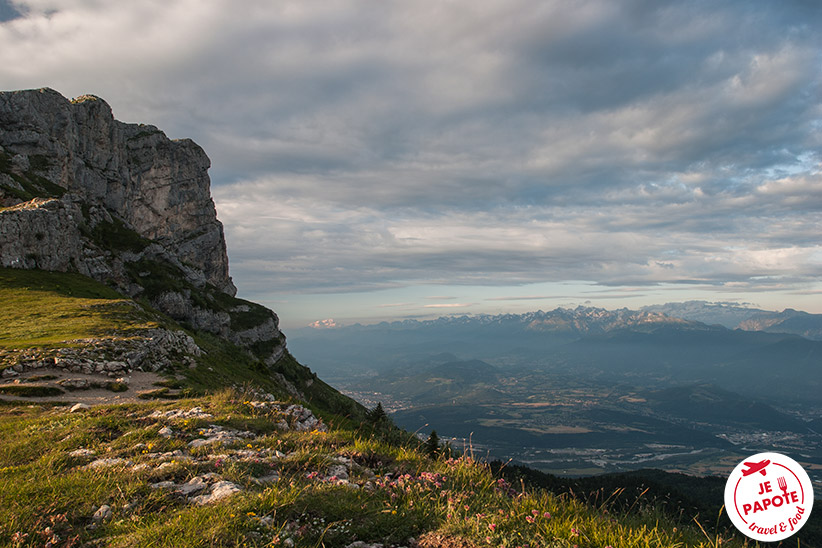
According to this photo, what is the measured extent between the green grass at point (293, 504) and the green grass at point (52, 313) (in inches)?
838

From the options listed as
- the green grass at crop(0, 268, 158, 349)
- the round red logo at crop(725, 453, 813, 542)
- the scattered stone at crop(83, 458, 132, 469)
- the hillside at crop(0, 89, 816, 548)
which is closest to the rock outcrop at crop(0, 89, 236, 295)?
the green grass at crop(0, 268, 158, 349)

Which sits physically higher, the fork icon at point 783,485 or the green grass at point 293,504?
the fork icon at point 783,485

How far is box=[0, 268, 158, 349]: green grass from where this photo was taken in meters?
26.7

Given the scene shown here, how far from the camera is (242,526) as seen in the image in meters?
5.54

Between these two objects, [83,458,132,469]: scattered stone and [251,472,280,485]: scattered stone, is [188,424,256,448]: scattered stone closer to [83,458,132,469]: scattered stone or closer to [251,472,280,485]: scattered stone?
[83,458,132,469]: scattered stone

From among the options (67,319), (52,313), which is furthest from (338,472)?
(52,313)

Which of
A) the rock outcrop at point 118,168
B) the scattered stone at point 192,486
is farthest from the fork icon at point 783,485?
the rock outcrop at point 118,168

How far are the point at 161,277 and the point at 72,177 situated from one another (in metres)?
60.1

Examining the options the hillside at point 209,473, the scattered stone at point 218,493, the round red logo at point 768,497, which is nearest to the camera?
the round red logo at point 768,497

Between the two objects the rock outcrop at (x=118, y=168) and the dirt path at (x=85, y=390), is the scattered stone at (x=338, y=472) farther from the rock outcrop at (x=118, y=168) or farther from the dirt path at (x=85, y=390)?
the rock outcrop at (x=118, y=168)

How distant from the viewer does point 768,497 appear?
465 centimetres

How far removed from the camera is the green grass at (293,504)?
221 inches

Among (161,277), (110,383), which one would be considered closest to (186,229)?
(161,277)

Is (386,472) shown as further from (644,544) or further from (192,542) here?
(644,544)
